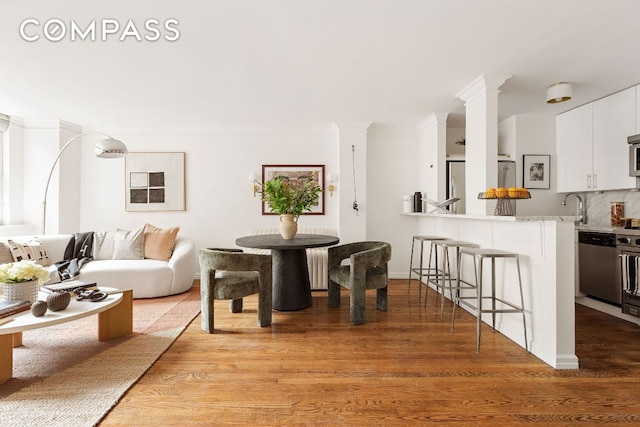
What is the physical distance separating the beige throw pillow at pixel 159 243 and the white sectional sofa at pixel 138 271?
0.33 ft

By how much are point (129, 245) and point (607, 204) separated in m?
6.38

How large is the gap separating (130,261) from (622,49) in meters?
5.76

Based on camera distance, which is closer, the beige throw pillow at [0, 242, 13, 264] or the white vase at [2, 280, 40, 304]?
the white vase at [2, 280, 40, 304]

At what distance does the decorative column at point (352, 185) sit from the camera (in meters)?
5.37

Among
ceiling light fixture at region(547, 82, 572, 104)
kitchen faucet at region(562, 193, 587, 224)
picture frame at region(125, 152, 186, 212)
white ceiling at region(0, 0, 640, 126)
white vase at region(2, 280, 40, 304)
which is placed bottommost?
white vase at region(2, 280, 40, 304)

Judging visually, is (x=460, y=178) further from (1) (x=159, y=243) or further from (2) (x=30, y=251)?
(2) (x=30, y=251)

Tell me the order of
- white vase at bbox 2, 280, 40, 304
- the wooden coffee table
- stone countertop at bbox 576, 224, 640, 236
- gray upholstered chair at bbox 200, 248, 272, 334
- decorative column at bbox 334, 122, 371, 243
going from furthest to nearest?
decorative column at bbox 334, 122, 371, 243 < stone countertop at bbox 576, 224, 640, 236 < gray upholstered chair at bbox 200, 248, 272, 334 < white vase at bbox 2, 280, 40, 304 < the wooden coffee table

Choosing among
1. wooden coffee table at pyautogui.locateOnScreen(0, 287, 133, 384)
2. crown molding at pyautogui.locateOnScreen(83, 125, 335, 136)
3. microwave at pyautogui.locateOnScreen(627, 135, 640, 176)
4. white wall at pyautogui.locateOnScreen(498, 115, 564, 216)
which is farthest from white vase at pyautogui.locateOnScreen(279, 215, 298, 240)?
microwave at pyautogui.locateOnScreen(627, 135, 640, 176)

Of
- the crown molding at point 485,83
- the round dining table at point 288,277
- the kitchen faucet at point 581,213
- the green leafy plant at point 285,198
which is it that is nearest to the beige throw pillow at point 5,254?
the round dining table at point 288,277

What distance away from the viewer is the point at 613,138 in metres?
3.99

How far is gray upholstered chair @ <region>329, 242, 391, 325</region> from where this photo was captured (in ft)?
11.0

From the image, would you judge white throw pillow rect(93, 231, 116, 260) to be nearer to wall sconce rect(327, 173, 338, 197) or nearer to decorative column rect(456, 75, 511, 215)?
wall sconce rect(327, 173, 338, 197)

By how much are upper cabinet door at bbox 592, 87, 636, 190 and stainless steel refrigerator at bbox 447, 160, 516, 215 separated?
928 mm

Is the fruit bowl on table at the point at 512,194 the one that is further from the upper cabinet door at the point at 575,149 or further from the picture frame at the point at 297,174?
the picture frame at the point at 297,174
